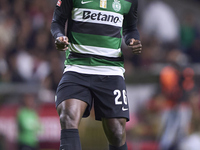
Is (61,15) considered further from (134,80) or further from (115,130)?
(134,80)

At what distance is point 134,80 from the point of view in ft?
30.9

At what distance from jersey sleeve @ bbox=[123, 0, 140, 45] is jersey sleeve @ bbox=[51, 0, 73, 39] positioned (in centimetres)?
68

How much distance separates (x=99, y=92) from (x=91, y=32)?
60cm

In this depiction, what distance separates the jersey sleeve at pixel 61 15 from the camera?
4.47 metres

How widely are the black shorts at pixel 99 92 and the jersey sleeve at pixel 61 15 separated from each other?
0.43 metres

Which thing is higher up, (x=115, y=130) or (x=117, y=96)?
(x=117, y=96)

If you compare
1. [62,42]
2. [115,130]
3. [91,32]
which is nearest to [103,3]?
[91,32]

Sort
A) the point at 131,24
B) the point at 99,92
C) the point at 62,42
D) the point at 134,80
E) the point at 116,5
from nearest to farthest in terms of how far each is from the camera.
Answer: the point at 62,42
the point at 99,92
the point at 116,5
the point at 131,24
the point at 134,80

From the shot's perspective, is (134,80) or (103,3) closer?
(103,3)

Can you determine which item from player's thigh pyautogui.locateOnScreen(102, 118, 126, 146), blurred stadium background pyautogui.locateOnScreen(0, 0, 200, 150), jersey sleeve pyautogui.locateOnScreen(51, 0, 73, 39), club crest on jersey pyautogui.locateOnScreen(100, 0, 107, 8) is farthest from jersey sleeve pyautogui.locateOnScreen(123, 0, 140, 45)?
blurred stadium background pyautogui.locateOnScreen(0, 0, 200, 150)

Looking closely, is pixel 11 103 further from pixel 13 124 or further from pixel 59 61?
pixel 59 61

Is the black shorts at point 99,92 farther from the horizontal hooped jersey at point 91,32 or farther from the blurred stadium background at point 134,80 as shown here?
the blurred stadium background at point 134,80

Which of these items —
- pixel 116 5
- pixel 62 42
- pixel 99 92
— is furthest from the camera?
pixel 116 5

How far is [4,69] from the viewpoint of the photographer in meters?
9.27
